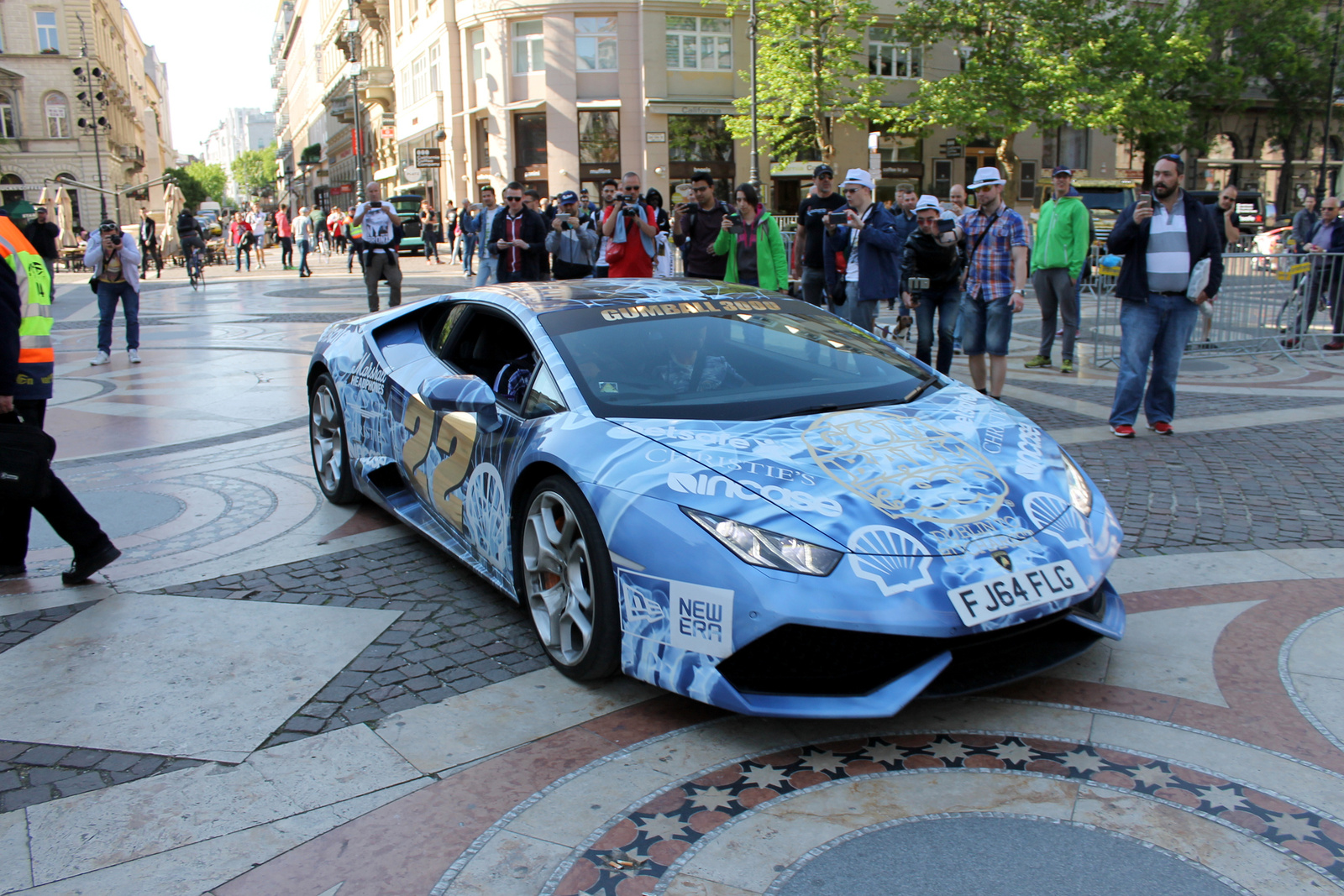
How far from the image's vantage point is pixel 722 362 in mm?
3986

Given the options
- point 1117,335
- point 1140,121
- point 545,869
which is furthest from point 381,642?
point 1140,121

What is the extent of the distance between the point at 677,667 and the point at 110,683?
200 centimetres

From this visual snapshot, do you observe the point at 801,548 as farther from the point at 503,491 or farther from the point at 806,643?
the point at 503,491

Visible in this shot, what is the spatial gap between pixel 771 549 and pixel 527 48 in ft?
130

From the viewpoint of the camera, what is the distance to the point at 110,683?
3557 millimetres

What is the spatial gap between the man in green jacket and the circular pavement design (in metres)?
7.98

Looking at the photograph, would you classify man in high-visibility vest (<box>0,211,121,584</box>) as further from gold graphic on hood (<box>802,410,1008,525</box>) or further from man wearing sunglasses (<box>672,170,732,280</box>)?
man wearing sunglasses (<box>672,170,732,280</box>)

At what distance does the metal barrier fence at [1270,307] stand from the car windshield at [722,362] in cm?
728

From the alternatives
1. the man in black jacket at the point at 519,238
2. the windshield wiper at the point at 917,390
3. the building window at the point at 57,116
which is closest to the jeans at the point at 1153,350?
the windshield wiper at the point at 917,390

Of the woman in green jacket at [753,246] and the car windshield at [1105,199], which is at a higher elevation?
the car windshield at [1105,199]

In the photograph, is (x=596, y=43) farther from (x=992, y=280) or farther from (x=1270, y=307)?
(x=992, y=280)

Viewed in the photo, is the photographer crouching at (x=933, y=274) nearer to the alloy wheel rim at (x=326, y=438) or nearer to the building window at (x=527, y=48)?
the alloy wheel rim at (x=326, y=438)

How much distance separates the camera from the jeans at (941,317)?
8.17 metres

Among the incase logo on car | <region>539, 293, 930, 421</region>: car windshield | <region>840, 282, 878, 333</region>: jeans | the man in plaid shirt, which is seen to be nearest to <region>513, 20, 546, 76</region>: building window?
<region>840, 282, 878, 333</region>: jeans
